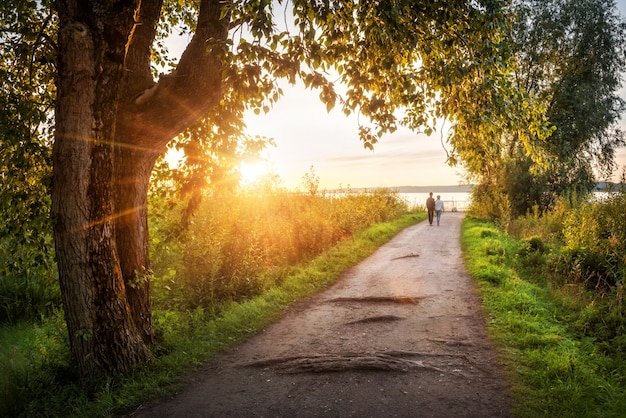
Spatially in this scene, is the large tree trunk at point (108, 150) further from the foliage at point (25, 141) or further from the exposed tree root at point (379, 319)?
the exposed tree root at point (379, 319)

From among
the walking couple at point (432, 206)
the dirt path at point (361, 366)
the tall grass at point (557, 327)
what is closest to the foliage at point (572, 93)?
the walking couple at point (432, 206)

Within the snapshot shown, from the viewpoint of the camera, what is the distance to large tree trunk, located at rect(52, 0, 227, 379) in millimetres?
5414

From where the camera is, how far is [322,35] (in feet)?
19.1

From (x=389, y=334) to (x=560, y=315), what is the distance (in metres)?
3.67

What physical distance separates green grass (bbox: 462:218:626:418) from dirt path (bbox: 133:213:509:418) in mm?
309

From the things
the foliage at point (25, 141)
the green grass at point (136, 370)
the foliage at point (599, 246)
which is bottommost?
the green grass at point (136, 370)

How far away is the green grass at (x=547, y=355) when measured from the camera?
4688mm

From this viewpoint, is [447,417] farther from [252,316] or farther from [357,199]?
[357,199]

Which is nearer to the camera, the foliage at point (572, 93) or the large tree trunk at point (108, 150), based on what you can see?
the large tree trunk at point (108, 150)

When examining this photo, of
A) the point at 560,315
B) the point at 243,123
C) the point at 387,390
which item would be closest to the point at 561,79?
the point at 560,315

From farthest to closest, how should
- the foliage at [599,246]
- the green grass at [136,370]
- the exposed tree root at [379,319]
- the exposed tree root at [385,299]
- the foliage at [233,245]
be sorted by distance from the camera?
1. the foliage at [599,246]
2. the exposed tree root at [385,299]
3. the foliage at [233,245]
4. the exposed tree root at [379,319]
5. the green grass at [136,370]

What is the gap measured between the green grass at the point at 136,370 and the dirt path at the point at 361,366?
0.34 meters

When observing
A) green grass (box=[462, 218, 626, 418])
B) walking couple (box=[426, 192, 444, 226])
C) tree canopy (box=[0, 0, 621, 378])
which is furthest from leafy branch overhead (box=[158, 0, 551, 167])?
walking couple (box=[426, 192, 444, 226])

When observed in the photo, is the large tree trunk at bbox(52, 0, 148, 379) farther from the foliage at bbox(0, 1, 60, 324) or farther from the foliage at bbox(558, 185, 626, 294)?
the foliage at bbox(558, 185, 626, 294)
